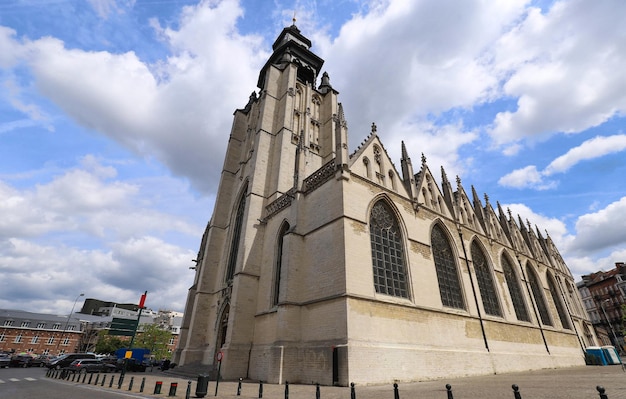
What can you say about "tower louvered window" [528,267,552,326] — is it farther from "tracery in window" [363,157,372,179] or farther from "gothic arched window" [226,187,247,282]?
"gothic arched window" [226,187,247,282]

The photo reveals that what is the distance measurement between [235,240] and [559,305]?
98.2 ft

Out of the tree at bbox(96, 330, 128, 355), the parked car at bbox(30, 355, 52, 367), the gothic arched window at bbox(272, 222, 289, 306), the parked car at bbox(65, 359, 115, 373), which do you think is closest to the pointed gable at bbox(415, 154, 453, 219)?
the gothic arched window at bbox(272, 222, 289, 306)

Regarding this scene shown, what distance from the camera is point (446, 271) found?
58.6 feet

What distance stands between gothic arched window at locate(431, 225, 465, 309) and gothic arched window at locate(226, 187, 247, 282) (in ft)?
44.0

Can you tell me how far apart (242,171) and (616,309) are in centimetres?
6368

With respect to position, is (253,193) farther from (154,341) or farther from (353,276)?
(154,341)

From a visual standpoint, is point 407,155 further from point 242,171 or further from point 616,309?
point 616,309

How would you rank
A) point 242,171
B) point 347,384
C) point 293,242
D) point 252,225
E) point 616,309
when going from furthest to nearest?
point 616,309
point 242,171
point 252,225
point 293,242
point 347,384

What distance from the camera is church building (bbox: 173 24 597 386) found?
41.6 feet

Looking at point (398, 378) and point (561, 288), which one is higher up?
point (561, 288)

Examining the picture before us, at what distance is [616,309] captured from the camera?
4897 centimetres

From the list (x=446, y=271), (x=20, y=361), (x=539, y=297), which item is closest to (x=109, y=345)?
(x=20, y=361)

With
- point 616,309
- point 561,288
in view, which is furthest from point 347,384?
point 616,309

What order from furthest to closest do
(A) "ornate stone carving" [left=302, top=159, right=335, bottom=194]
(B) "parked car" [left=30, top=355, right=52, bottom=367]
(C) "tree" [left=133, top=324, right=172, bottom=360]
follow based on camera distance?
1. (C) "tree" [left=133, top=324, right=172, bottom=360]
2. (B) "parked car" [left=30, top=355, right=52, bottom=367]
3. (A) "ornate stone carving" [left=302, top=159, right=335, bottom=194]
